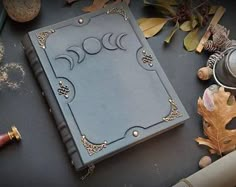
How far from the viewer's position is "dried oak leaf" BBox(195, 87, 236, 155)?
1.08m

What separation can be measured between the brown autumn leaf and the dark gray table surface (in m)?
0.06

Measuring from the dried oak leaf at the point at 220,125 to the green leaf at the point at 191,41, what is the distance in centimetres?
15

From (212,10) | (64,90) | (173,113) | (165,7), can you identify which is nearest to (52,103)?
(64,90)

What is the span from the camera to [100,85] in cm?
108

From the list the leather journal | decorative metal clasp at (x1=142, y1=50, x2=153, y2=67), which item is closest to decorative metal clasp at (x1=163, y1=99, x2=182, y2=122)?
the leather journal

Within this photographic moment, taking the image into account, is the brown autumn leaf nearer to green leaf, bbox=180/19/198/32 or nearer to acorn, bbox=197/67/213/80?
green leaf, bbox=180/19/198/32

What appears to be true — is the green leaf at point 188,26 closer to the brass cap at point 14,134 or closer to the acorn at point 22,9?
the acorn at point 22,9

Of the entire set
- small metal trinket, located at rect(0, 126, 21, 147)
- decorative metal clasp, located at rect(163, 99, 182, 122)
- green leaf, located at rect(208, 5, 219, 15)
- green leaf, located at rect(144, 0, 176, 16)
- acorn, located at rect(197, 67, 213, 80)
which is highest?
green leaf, located at rect(144, 0, 176, 16)

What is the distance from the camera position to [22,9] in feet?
3.66

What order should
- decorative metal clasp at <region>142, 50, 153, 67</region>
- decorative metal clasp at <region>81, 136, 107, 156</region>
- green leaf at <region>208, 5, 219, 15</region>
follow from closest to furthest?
decorative metal clasp at <region>81, 136, 107, 156</region> < decorative metal clasp at <region>142, 50, 153, 67</region> < green leaf at <region>208, 5, 219, 15</region>

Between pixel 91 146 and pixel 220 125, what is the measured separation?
302 millimetres

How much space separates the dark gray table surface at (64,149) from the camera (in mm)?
1038

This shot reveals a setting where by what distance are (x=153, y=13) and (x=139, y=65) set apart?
0.18 metres

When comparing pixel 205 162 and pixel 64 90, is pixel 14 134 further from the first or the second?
pixel 205 162
